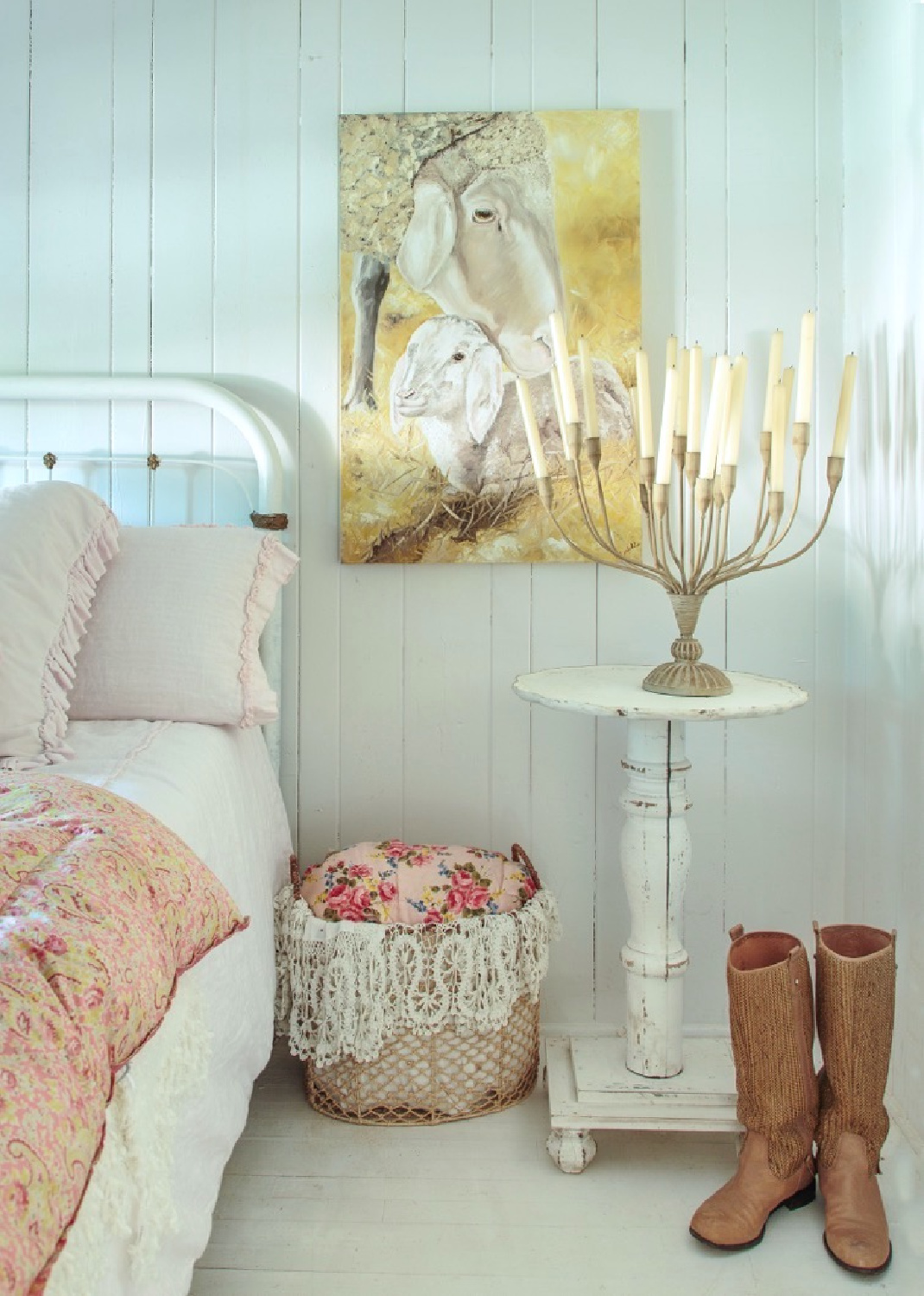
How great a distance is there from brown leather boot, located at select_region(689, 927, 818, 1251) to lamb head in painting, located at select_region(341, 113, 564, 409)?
3.80 ft

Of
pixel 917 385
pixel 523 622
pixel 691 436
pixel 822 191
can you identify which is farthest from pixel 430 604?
pixel 822 191

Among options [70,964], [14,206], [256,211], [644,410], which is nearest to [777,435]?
[644,410]

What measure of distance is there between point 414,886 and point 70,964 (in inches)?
41.1

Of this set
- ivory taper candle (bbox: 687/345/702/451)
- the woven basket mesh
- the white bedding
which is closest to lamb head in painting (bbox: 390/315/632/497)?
ivory taper candle (bbox: 687/345/702/451)

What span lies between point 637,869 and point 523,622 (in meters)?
0.57

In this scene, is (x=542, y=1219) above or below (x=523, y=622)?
below

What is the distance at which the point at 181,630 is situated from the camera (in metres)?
1.78

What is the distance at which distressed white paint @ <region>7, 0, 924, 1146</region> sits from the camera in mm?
2102

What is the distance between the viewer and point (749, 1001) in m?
1.60

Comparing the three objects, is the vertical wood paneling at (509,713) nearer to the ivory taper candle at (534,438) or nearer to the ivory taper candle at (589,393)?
the ivory taper candle at (534,438)

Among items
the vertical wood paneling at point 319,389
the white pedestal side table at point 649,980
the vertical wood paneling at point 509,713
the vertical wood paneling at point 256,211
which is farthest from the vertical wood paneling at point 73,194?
the white pedestal side table at point 649,980

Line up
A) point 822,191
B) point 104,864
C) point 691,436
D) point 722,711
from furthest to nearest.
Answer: point 822,191 → point 691,436 → point 722,711 → point 104,864

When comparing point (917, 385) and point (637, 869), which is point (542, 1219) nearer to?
point (637, 869)

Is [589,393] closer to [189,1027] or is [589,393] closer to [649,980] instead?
[649,980]
